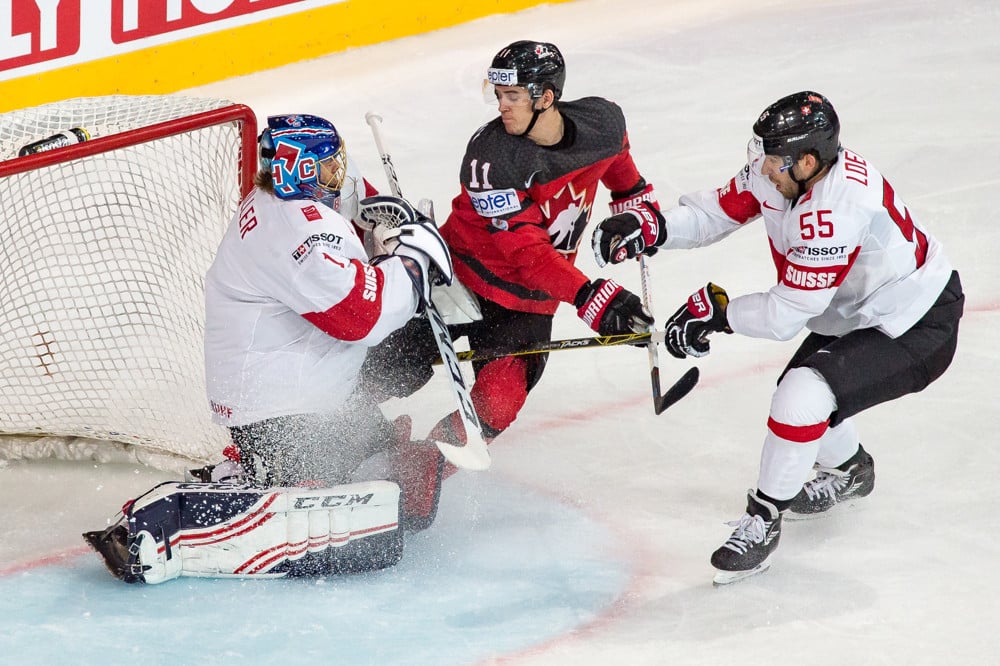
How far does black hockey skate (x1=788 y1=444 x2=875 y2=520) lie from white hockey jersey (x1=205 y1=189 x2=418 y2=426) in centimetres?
108

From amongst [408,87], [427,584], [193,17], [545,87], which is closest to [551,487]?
[427,584]

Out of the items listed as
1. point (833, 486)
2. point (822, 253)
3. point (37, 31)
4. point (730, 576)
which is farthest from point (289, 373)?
point (37, 31)

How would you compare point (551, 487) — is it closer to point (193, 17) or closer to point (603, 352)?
point (603, 352)

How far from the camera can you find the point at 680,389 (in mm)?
3027

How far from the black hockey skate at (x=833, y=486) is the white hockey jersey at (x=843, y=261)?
1.17 ft

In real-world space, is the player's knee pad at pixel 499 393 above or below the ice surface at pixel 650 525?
above

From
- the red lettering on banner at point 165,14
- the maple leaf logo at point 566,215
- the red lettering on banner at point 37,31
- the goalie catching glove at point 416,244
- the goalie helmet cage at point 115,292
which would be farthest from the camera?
the red lettering on banner at point 165,14

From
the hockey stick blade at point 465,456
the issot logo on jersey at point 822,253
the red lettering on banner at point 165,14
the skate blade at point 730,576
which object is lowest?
the skate blade at point 730,576

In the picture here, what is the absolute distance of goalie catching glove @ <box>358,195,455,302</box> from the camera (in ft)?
9.51

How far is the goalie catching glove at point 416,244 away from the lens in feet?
9.51

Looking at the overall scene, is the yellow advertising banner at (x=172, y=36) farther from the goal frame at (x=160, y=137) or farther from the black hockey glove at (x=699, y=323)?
the black hockey glove at (x=699, y=323)

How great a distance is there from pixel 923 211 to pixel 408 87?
2258mm

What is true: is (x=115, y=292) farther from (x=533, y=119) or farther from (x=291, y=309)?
(x=533, y=119)

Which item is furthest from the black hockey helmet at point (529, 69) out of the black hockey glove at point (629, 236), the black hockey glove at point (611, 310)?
the black hockey glove at point (611, 310)
